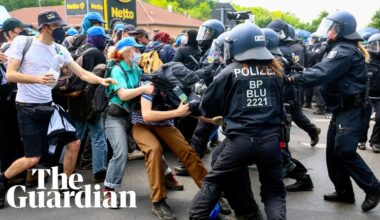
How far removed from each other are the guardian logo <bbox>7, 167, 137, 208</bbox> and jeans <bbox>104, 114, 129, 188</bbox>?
0.58 feet

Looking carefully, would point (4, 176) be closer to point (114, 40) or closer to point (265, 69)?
point (265, 69)

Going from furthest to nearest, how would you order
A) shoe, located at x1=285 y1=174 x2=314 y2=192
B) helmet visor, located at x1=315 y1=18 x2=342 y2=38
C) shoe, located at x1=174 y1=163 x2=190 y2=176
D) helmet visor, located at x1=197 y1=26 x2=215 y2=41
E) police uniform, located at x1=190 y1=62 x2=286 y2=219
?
helmet visor, located at x1=197 y1=26 x2=215 y2=41 → shoe, located at x1=174 y1=163 x2=190 y2=176 → shoe, located at x1=285 y1=174 x2=314 y2=192 → helmet visor, located at x1=315 y1=18 x2=342 y2=38 → police uniform, located at x1=190 y1=62 x2=286 y2=219

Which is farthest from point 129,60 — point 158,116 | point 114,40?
point 114,40

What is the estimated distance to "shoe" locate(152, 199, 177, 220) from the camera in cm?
448

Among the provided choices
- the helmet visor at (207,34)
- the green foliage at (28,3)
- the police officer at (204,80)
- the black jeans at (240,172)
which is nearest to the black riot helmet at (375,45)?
the police officer at (204,80)

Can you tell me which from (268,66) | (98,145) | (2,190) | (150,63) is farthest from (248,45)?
(2,190)

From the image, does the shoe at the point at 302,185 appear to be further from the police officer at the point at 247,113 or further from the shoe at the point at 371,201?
the police officer at the point at 247,113

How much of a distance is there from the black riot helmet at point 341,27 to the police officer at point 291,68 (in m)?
0.47

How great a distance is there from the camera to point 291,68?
5.10 meters

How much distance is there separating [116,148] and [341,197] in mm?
2559

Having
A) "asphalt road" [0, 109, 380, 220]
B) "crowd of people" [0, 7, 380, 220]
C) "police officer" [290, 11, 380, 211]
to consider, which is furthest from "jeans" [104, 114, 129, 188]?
"police officer" [290, 11, 380, 211]

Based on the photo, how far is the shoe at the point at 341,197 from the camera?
196 inches

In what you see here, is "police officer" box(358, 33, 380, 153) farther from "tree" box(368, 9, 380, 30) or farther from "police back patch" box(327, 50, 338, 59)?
"tree" box(368, 9, 380, 30)

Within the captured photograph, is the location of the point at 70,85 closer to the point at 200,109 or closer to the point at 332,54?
the point at 200,109
